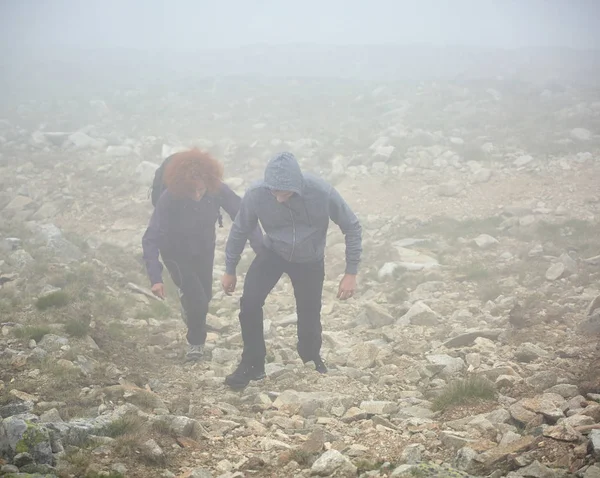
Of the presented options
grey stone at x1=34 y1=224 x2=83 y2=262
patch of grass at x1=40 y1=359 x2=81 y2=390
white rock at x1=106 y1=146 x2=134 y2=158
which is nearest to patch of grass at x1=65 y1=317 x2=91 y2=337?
patch of grass at x1=40 y1=359 x2=81 y2=390

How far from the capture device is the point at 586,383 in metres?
4.43

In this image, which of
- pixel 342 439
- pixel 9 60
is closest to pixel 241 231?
pixel 342 439

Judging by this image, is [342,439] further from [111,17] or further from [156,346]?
[111,17]

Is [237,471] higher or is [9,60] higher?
[9,60]

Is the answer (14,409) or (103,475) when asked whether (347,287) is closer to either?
(103,475)

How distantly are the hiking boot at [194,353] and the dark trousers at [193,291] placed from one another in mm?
47

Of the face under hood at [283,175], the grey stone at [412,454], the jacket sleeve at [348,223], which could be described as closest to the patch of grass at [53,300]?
the face under hood at [283,175]

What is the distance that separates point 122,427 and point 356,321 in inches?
170

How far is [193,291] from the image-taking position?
251 inches

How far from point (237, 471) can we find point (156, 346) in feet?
10.9

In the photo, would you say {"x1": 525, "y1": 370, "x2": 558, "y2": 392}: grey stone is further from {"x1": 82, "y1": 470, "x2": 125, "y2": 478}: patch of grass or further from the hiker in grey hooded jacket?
{"x1": 82, "y1": 470, "x2": 125, "y2": 478}: patch of grass

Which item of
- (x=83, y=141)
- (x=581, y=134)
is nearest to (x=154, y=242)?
(x=83, y=141)

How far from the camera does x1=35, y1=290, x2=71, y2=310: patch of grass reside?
6.75 metres

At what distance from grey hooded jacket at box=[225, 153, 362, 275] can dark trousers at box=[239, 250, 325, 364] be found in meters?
0.13
